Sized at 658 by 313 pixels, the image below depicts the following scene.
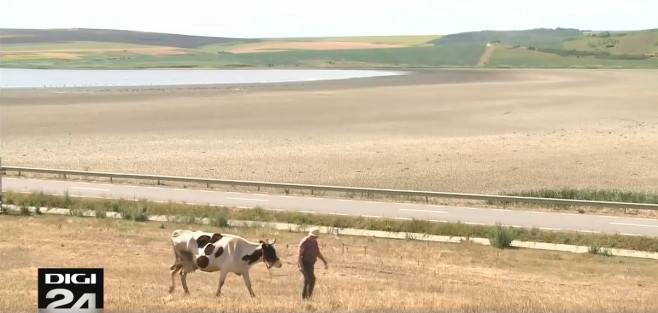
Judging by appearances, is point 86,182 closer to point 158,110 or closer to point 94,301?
point 94,301

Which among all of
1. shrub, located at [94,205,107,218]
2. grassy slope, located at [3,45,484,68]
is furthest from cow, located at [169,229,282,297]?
grassy slope, located at [3,45,484,68]

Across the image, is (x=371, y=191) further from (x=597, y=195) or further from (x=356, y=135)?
(x=356, y=135)

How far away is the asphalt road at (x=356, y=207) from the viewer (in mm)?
27250

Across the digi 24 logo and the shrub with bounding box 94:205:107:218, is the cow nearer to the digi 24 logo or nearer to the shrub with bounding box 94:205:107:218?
the digi 24 logo

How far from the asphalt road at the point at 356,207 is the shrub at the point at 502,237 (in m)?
2.36

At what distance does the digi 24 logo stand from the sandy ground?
22.8m

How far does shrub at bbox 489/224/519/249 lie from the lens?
957 inches

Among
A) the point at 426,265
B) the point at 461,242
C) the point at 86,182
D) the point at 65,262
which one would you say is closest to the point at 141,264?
the point at 65,262

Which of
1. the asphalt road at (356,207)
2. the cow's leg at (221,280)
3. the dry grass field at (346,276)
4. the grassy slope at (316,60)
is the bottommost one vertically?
the dry grass field at (346,276)

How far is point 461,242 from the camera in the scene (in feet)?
81.6

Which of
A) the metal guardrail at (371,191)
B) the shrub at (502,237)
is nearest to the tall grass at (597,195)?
the metal guardrail at (371,191)

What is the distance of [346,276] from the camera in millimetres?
19906

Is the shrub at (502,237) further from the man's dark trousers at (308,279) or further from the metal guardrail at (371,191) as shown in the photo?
the man's dark trousers at (308,279)

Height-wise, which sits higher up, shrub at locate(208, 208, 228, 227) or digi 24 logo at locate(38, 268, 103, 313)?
digi 24 logo at locate(38, 268, 103, 313)
